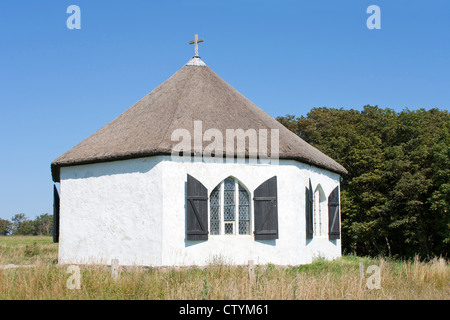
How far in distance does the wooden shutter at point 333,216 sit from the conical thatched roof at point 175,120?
101 cm

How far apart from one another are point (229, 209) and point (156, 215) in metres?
2.18

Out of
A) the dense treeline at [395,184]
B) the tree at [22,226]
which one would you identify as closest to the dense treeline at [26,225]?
the tree at [22,226]

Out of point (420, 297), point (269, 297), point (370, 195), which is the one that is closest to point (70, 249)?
point (269, 297)

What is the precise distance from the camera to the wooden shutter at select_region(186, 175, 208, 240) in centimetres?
1419

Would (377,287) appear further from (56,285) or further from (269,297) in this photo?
(56,285)

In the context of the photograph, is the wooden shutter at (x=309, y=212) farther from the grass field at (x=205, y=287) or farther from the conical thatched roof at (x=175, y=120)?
the grass field at (x=205, y=287)

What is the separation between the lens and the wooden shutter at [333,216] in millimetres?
18406

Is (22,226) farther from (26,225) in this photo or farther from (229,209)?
(229,209)

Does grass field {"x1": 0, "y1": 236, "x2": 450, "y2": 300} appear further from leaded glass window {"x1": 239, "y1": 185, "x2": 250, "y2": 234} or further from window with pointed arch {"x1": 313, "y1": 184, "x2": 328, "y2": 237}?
window with pointed arch {"x1": 313, "y1": 184, "x2": 328, "y2": 237}

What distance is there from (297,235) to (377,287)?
15.3ft

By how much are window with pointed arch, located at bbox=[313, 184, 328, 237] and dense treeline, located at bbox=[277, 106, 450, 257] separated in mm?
5878

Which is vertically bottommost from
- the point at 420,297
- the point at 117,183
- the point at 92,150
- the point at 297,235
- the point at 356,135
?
the point at 420,297

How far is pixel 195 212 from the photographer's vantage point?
46.8 ft
